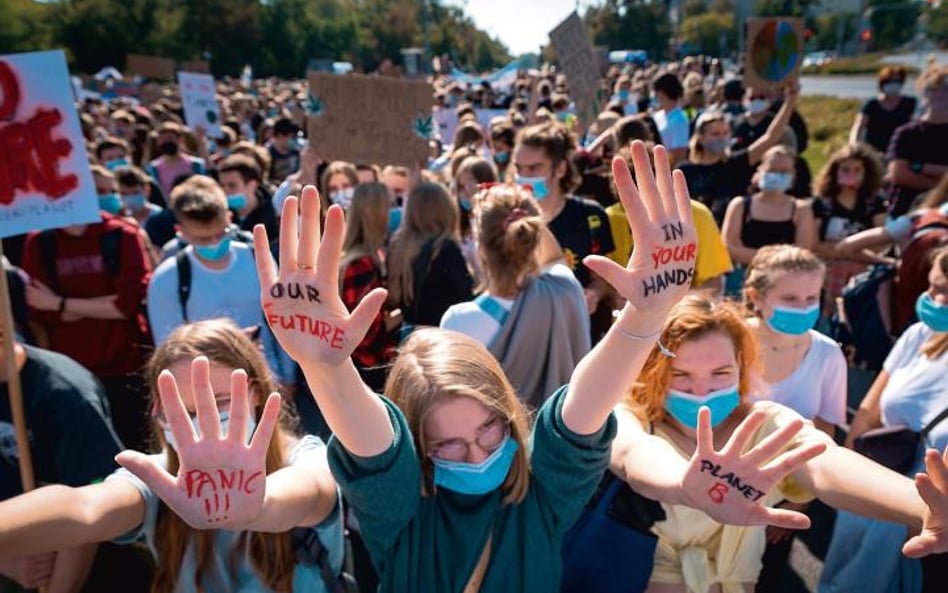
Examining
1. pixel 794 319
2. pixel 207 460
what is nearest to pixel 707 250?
pixel 794 319

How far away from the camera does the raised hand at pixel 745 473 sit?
52.4 inches

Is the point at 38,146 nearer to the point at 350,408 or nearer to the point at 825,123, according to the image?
the point at 350,408

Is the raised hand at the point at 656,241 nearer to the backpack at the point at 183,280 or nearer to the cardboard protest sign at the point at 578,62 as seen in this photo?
the backpack at the point at 183,280

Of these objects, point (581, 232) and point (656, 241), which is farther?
point (581, 232)

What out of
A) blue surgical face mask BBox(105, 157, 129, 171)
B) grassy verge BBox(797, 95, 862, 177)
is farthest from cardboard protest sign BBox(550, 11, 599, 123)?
grassy verge BBox(797, 95, 862, 177)

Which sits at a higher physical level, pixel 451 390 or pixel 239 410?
pixel 239 410

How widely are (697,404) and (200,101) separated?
8272mm

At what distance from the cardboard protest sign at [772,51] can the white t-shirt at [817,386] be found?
4.92 metres

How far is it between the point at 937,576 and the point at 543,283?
4.90ft

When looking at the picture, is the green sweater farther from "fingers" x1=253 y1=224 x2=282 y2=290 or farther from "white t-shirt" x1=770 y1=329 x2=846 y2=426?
"white t-shirt" x1=770 y1=329 x2=846 y2=426

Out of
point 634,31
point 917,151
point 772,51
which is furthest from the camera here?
point 634,31

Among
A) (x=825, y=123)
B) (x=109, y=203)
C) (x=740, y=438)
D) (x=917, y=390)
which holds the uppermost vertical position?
(x=740, y=438)

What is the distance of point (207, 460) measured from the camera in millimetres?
1346

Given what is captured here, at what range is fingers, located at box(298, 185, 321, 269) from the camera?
1.36 metres
